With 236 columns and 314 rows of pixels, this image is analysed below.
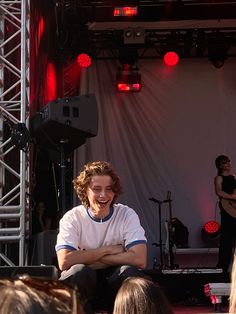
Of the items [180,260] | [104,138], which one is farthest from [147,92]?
[180,260]

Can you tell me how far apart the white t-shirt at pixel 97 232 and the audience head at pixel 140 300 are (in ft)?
6.98

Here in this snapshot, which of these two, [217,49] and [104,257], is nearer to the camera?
[104,257]

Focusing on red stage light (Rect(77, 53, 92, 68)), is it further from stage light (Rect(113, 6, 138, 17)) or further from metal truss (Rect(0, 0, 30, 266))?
metal truss (Rect(0, 0, 30, 266))

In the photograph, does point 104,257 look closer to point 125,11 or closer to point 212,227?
point 125,11

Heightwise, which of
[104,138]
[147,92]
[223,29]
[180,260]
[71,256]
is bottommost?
[180,260]

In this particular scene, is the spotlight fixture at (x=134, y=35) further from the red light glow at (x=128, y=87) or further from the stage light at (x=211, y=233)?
the stage light at (x=211, y=233)

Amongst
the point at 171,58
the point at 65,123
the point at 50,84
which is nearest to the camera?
the point at 65,123

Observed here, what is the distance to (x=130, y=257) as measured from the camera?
140 inches

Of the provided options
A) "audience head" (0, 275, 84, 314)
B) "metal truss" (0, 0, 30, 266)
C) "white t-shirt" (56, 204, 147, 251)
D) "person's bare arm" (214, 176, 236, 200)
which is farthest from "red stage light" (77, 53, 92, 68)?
"audience head" (0, 275, 84, 314)

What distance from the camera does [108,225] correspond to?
3.69 m

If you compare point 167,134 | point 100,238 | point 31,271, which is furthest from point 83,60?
point 31,271

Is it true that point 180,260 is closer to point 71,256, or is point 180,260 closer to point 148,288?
point 71,256

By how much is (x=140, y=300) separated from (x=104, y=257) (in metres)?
2.05

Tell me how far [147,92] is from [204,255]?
2.83 meters
